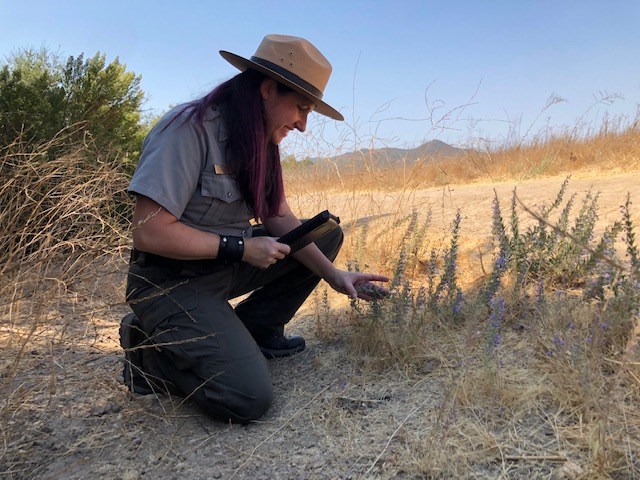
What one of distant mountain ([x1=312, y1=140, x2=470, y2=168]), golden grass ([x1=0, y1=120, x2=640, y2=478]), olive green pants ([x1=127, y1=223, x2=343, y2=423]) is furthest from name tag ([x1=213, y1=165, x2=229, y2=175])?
distant mountain ([x1=312, y1=140, x2=470, y2=168])

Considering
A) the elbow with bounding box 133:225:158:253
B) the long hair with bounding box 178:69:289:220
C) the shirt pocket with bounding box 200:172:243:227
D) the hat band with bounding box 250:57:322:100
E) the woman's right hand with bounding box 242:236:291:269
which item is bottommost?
the woman's right hand with bounding box 242:236:291:269

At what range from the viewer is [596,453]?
150 cm

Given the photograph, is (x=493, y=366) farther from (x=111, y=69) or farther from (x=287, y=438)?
(x=111, y=69)

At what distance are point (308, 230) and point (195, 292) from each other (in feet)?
1.78

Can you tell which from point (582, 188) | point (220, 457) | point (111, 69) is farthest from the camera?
point (582, 188)

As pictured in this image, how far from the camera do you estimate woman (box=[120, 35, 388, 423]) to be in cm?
209

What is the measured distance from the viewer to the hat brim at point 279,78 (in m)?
2.20

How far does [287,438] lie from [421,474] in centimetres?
56

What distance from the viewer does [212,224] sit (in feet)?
7.64

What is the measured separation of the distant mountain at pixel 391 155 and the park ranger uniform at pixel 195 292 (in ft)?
7.25

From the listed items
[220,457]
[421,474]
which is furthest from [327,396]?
[421,474]

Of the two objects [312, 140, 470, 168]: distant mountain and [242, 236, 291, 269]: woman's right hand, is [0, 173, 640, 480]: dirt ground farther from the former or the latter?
[312, 140, 470, 168]: distant mountain

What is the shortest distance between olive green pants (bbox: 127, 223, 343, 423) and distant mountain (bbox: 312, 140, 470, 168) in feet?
7.55

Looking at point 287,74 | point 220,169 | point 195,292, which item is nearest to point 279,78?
point 287,74
